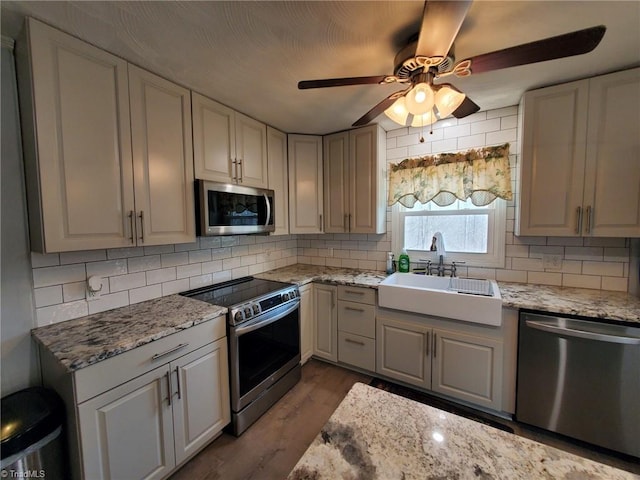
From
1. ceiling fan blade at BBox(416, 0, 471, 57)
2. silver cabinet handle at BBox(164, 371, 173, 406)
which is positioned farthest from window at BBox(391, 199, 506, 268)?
silver cabinet handle at BBox(164, 371, 173, 406)

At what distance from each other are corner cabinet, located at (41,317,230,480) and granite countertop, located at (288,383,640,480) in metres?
1.05

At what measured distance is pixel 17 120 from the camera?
1.32m

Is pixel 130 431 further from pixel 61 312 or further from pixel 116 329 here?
pixel 61 312

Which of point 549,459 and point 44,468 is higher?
point 549,459

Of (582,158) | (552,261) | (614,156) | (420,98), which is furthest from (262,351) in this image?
(614,156)

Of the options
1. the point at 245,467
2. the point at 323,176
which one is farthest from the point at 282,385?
the point at 323,176

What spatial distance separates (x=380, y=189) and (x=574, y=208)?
4.72 feet

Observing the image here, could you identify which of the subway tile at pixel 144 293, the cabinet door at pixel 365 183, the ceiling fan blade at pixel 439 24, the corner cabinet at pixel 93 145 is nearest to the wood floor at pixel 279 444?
the subway tile at pixel 144 293

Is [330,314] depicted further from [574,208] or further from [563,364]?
[574,208]

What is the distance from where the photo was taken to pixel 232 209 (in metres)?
2.01

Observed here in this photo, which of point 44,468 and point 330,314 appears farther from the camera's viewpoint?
point 330,314

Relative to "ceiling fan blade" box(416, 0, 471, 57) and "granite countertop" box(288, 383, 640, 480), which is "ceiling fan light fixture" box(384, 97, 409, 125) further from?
"granite countertop" box(288, 383, 640, 480)

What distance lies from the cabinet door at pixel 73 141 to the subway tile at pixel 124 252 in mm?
275

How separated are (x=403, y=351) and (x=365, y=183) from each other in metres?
1.56
